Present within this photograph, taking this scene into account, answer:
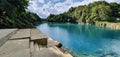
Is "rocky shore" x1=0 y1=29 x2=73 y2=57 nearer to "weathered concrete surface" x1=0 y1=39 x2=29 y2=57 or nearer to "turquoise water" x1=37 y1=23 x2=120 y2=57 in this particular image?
"weathered concrete surface" x1=0 y1=39 x2=29 y2=57

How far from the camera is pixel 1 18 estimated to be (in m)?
22.2

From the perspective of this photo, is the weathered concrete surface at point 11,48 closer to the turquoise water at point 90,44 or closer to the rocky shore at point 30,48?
A: the rocky shore at point 30,48

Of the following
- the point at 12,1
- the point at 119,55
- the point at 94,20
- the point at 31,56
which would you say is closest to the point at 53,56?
the point at 31,56

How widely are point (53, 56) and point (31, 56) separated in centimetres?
41

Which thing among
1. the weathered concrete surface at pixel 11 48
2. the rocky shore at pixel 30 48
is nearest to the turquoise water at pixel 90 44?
the rocky shore at pixel 30 48

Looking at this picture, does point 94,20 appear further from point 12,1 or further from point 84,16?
point 12,1

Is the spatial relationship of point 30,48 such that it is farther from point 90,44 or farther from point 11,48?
point 90,44

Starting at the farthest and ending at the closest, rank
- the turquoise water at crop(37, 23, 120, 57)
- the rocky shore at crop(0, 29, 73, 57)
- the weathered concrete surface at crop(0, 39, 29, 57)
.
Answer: the turquoise water at crop(37, 23, 120, 57)
the weathered concrete surface at crop(0, 39, 29, 57)
the rocky shore at crop(0, 29, 73, 57)

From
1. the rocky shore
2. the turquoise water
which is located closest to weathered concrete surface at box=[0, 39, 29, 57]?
the rocky shore

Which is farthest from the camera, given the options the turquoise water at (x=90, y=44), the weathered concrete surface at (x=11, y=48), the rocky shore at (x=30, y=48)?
the turquoise water at (x=90, y=44)

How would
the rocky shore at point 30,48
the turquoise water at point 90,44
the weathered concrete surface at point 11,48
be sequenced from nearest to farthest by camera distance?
1. the rocky shore at point 30,48
2. the weathered concrete surface at point 11,48
3. the turquoise water at point 90,44

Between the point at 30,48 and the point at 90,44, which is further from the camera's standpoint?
the point at 90,44

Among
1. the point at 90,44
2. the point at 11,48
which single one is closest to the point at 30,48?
the point at 11,48

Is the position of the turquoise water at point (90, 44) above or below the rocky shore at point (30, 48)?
below
